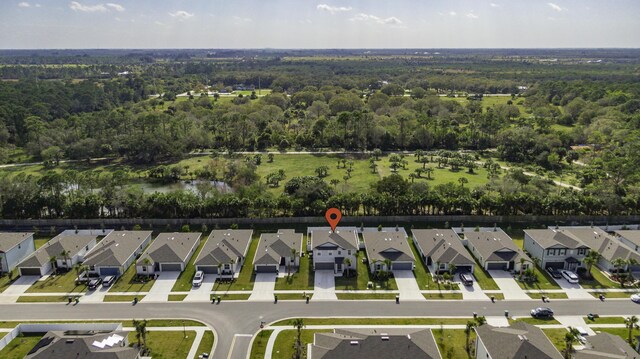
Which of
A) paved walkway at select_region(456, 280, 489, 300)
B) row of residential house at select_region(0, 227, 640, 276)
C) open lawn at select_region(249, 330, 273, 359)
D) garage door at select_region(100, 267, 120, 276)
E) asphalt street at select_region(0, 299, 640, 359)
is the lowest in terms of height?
open lawn at select_region(249, 330, 273, 359)

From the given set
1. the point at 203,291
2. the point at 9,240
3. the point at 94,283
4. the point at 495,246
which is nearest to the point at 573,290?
the point at 495,246

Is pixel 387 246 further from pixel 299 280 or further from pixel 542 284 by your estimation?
pixel 542 284

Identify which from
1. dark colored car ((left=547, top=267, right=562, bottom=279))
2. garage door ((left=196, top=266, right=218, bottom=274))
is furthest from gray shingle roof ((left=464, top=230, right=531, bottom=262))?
garage door ((left=196, top=266, right=218, bottom=274))

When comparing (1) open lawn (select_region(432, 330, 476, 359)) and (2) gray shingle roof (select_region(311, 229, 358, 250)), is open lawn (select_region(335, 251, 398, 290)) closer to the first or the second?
(2) gray shingle roof (select_region(311, 229, 358, 250))

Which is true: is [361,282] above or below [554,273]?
below

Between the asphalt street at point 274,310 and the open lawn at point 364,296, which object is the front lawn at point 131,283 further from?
the open lawn at point 364,296

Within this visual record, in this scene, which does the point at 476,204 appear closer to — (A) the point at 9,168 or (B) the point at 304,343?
(B) the point at 304,343

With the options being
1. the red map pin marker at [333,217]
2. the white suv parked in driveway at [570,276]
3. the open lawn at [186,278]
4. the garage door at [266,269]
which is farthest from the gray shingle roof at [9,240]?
the white suv parked in driveway at [570,276]
